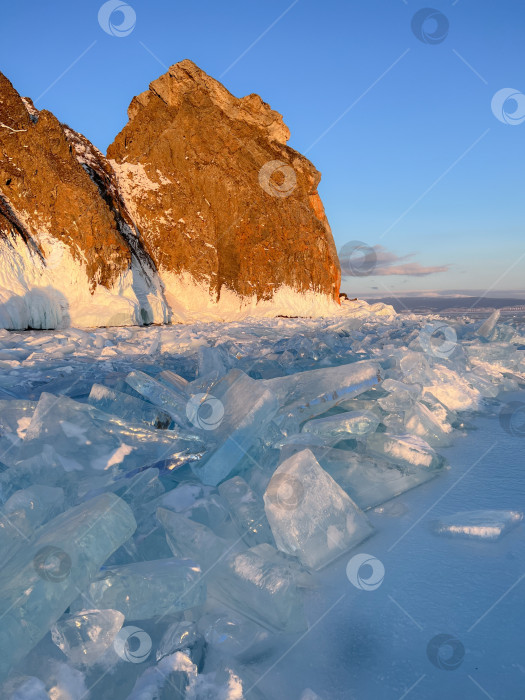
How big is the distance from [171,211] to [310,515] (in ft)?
71.3

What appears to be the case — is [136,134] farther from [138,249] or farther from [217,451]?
[217,451]

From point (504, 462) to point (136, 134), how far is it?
24.8 meters

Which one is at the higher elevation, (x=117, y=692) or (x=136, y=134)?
(x=136, y=134)

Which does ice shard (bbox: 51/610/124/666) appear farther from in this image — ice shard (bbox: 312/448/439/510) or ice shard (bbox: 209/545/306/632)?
ice shard (bbox: 312/448/439/510)

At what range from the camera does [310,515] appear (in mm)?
1149

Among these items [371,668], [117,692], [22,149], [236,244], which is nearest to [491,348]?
[371,668]

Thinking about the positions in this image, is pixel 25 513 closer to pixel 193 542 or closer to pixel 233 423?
pixel 193 542

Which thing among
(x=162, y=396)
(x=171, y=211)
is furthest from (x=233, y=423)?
(x=171, y=211)

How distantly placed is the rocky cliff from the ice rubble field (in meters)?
12.9

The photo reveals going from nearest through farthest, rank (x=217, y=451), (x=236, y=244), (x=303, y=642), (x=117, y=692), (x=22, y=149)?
1. (x=117, y=692)
2. (x=303, y=642)
3. (x=217, y=451)
4. (x=22, y=149)
5. (x=236, y=244)

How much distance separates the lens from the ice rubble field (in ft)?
2.53

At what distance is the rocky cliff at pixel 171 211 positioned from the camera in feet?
47.9

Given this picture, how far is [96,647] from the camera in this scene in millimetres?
772

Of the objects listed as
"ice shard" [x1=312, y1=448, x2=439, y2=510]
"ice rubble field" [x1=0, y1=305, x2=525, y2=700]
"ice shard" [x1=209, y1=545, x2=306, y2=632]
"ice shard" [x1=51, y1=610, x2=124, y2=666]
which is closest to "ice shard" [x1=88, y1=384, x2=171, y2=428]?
"ice rubble field" [x1=0, y1=305, x2=525, y2=700]
